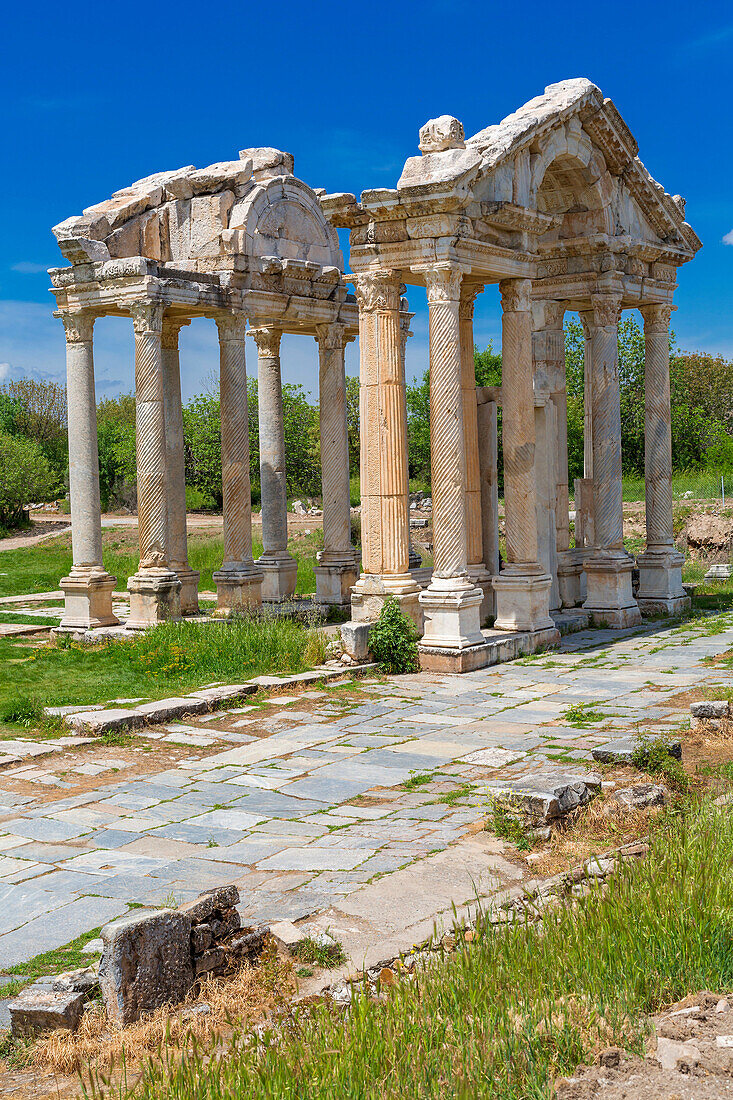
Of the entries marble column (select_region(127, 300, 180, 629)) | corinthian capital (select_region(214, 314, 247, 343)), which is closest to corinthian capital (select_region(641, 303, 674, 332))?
corinthian capital (select_region(214, 314, 247, 343))

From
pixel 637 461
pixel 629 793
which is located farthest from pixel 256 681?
pixel 637 461

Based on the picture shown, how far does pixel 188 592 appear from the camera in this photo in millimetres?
18109

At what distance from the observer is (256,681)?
12727 millimetres

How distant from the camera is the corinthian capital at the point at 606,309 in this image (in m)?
17.1

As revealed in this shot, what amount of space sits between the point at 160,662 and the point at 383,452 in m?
3.90

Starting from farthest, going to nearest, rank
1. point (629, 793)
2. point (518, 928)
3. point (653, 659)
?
point (653, 659)
point (629, 793)
point (518, 928)

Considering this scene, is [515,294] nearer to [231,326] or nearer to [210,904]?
[231,326]

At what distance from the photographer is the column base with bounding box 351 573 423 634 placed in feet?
46.8

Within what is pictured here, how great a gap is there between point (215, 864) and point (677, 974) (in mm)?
3315

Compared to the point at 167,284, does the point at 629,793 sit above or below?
below

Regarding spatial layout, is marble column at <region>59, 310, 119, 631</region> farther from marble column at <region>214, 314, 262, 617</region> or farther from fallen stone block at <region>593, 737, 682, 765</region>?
fallen stone block at <region>593, 737, 682, 765</region>

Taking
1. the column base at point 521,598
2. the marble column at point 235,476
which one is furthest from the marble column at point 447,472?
the marble column at point 235,476

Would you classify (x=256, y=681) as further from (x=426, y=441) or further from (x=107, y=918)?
(x=426, y=441)

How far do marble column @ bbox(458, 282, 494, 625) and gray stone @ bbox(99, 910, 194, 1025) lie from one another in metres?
10.9
